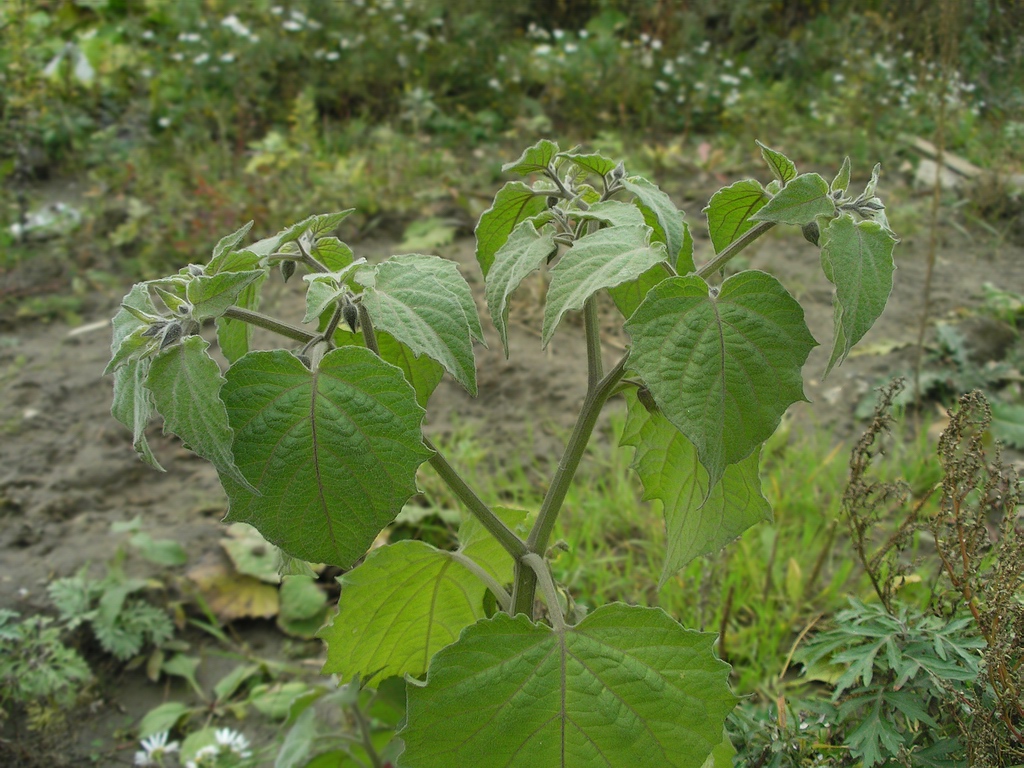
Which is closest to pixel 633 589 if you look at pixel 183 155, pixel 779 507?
pixel 779 507

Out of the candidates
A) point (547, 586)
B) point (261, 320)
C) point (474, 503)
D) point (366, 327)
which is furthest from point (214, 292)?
point (547, 586)

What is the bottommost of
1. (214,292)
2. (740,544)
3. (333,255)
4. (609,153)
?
(609,153)

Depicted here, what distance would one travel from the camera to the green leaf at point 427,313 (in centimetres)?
98

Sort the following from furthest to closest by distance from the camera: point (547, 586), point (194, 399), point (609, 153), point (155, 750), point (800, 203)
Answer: point (609, 153) → point (155, 750) → point (547, 586) → point (800, 203) → point (194, 399)

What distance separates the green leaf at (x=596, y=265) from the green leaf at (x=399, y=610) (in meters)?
0.52

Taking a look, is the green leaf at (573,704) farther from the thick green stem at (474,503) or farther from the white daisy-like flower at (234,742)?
the white daisy-like flower at (234,742)

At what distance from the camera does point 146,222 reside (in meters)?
4.71

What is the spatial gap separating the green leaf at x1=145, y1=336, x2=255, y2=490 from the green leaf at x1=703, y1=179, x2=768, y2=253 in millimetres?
680

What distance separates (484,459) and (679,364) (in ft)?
7.27

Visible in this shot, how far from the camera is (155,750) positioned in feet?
6.98

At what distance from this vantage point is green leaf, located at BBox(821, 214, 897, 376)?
0.96 metres

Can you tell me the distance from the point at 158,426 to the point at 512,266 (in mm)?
2723

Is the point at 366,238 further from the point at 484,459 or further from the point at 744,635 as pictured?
the point at 744,635

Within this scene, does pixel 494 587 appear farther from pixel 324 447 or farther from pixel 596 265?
pixel 596 265
